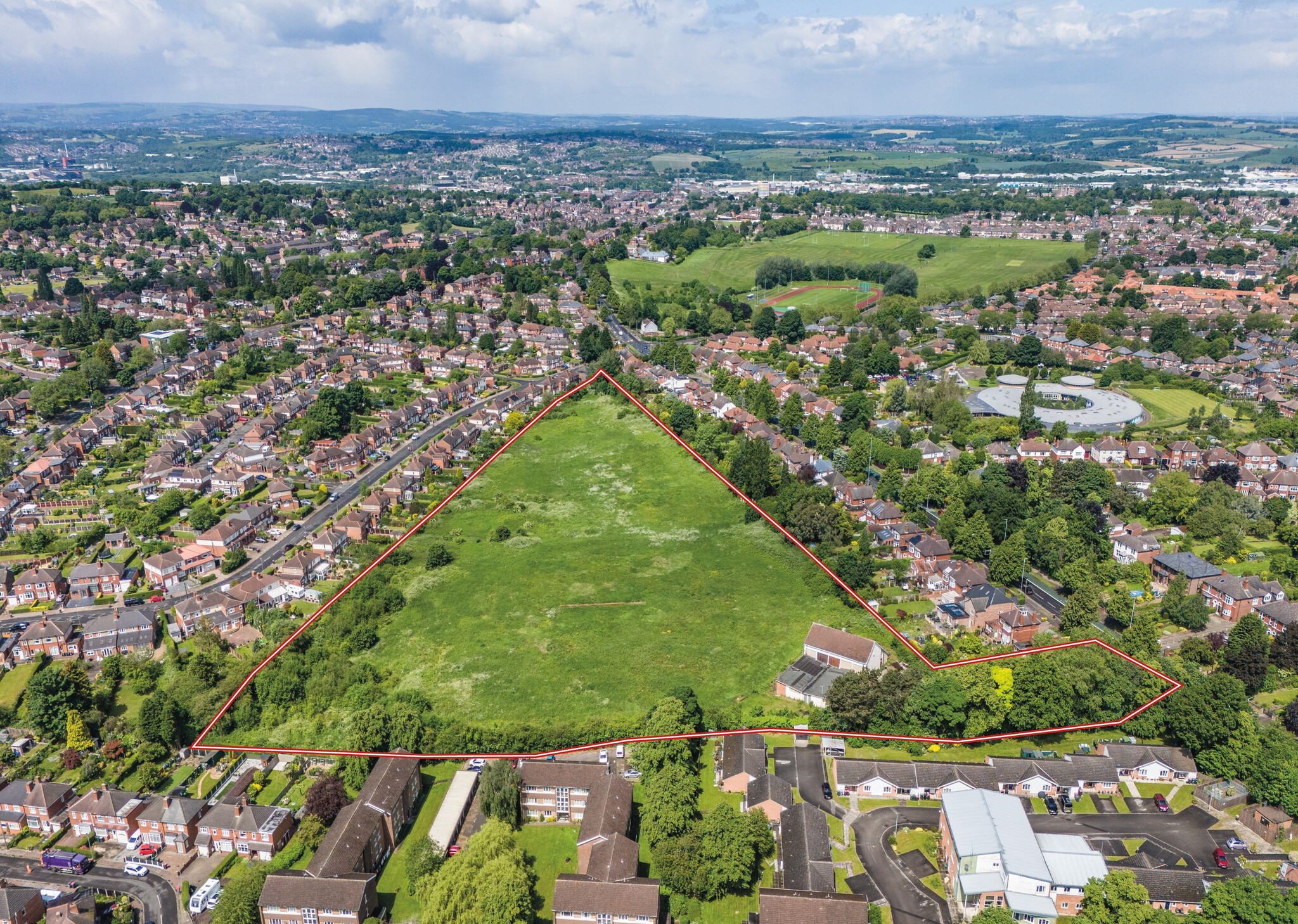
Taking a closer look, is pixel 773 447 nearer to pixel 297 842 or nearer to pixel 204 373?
pixel 297 842

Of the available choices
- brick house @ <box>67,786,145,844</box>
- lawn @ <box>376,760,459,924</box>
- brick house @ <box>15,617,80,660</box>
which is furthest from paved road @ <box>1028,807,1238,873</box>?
brick house @ <box>15,617,80,660</box>

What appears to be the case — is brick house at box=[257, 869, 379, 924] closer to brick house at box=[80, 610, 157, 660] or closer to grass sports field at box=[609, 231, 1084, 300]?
brick house at box=[80, 610, 157, 660]

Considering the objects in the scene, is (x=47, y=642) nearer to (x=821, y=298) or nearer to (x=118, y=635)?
(x=118, y=635)

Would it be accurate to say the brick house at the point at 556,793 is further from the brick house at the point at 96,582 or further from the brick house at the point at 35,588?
the brick house at the point at 35,588

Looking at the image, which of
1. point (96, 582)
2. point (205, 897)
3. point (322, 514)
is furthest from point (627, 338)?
point (205, 897)

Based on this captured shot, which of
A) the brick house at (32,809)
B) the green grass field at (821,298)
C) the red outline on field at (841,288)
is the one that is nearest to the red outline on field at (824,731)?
the brick house at (32,809)

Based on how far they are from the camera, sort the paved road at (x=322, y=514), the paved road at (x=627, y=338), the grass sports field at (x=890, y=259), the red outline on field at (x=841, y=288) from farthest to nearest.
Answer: the grass sports field at (x=890, y=259), the red outline on field at (x=841, y=288), the paved road at (x=627, y=338), the paved road at (x=322, y=514)
